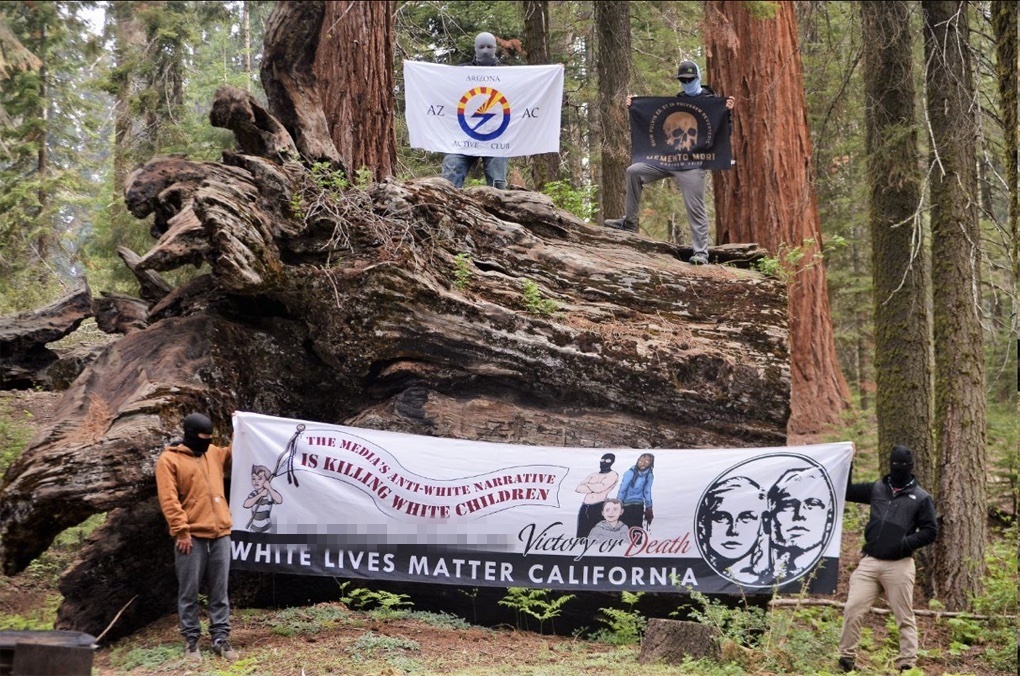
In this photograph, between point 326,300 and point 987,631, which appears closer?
point 326,300

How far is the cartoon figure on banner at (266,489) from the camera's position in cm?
814

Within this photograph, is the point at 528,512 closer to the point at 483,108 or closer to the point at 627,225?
the point at 627,225

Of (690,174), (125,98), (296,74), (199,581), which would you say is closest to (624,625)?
(199,581)

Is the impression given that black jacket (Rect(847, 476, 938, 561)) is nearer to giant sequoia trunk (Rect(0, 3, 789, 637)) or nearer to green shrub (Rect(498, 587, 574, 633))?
giant sequoia trunk (Rect(0, 3, 789, 637))

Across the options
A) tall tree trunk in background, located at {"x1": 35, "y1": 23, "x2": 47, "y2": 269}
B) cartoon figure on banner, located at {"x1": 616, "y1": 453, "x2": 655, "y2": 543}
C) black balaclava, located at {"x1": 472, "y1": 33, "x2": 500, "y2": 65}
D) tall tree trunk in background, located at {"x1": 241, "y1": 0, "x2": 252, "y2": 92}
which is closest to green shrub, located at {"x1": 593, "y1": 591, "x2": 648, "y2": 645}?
cartoon figure on banner, located at {"x1": 616, "y1": 453, "x2": 655, "y2": 543}

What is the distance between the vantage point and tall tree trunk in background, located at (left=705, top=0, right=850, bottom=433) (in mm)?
13070

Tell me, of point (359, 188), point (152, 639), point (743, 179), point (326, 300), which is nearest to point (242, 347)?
point (326, 300)

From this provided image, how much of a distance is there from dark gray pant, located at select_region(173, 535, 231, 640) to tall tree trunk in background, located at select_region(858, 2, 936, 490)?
778 centimetres

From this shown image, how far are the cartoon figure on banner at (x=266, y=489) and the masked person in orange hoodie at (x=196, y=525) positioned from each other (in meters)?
0.55

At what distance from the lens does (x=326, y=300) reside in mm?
8930

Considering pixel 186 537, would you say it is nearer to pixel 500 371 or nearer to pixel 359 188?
pixel 500 371

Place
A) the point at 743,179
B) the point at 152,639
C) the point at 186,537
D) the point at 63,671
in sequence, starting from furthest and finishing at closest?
the point at 743,179
the point at 152,639
the point at 186,537
the point at 63,671

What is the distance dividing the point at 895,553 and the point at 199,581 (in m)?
5.86

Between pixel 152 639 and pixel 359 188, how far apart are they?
4.68 meters
